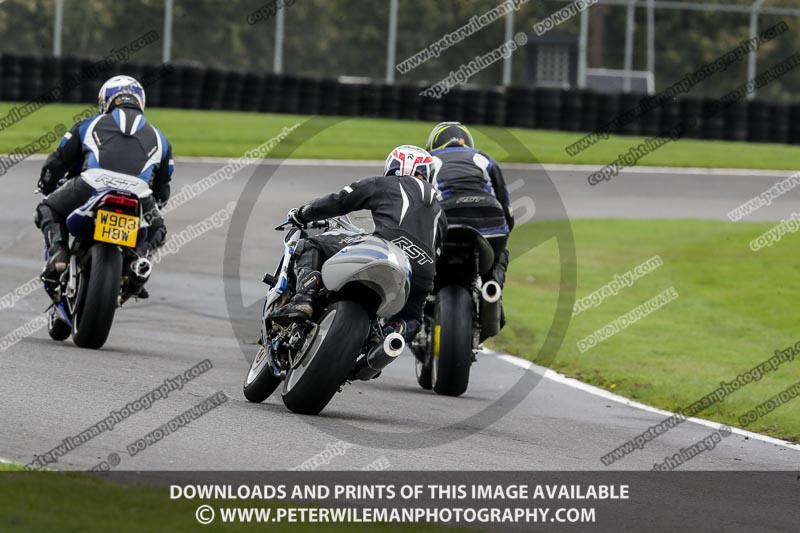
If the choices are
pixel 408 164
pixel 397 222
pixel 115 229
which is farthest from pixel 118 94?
pixel 397 222

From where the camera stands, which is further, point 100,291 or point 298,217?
point 100,291

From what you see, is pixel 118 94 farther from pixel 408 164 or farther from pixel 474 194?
pixel 408 164

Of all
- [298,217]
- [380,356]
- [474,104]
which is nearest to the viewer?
[380,356]

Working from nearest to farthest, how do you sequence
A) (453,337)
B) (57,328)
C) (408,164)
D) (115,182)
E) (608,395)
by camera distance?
(408,164) < (453,337) < (115,182) < (57,328) < (608,395)

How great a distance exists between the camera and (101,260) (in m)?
9.72

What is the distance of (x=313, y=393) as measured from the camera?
25.9ft

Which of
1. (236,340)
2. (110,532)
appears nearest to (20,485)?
(110,532)

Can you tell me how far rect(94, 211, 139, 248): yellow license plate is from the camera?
969cm

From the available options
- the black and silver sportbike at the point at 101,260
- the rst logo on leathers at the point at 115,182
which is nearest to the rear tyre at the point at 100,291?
the black and silver sportbike at the point at 101,260

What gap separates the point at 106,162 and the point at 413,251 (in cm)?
304

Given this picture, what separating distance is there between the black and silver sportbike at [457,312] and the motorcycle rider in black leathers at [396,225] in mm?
1247

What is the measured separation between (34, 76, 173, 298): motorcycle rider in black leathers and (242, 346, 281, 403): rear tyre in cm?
212

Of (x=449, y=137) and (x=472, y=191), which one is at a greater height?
(x=449, y=137)

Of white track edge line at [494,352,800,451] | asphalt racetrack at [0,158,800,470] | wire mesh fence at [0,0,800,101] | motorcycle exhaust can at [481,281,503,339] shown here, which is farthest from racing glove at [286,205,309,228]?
wire mesh fence at [0,0,800,101]
